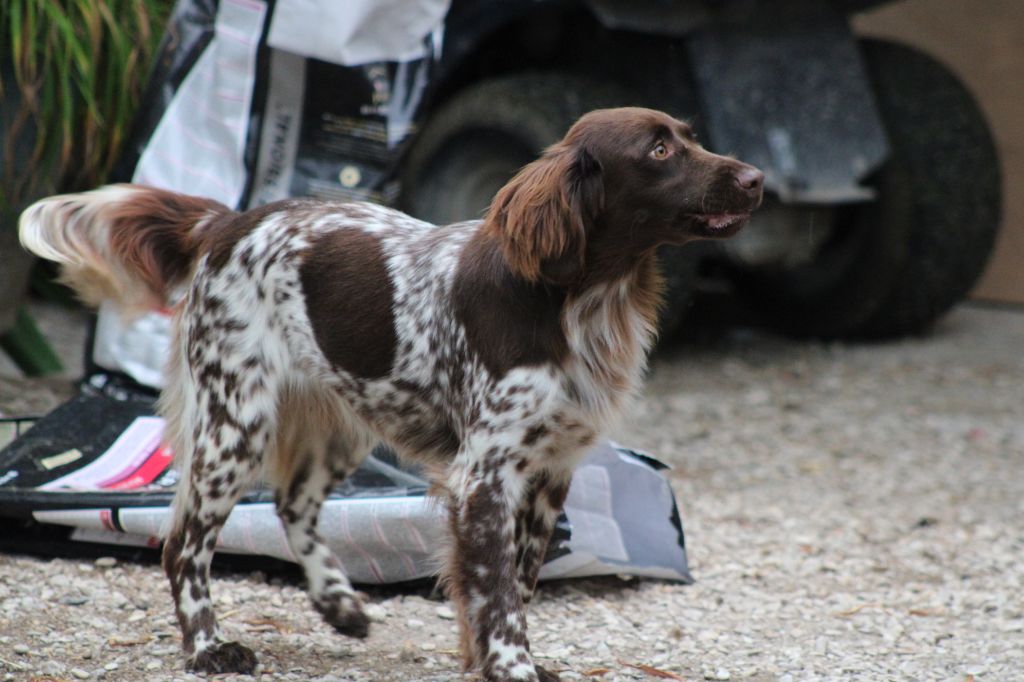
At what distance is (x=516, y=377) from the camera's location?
2.69m

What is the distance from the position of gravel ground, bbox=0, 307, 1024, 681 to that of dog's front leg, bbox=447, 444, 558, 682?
0.59 ft

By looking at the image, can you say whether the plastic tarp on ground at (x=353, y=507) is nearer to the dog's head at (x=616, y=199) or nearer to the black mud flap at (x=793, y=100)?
the dog's head at (x=616, y=199)

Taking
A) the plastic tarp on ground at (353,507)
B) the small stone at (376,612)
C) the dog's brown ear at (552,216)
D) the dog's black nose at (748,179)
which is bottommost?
the small stone at (376,612)

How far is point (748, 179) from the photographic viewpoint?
2.66 meters

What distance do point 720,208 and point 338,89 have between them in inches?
78.3

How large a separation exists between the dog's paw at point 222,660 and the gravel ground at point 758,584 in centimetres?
6

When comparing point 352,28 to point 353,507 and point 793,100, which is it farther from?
point 793,100

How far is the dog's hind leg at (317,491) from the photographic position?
124 inches

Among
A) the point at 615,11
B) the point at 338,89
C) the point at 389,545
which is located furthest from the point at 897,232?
the point at 389,545

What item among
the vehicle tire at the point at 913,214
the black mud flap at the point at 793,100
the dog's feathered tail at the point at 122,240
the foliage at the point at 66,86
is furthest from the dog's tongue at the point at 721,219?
the vehicle tire at the point at 913,214

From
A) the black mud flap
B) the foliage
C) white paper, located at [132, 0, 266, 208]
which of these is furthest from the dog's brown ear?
the black mud flap

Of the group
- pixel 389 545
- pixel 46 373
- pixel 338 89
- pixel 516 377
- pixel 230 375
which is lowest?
pixel 46 373

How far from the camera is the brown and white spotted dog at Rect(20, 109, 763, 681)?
8.84 ft

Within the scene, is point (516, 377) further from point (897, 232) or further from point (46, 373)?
point (897, 232)
